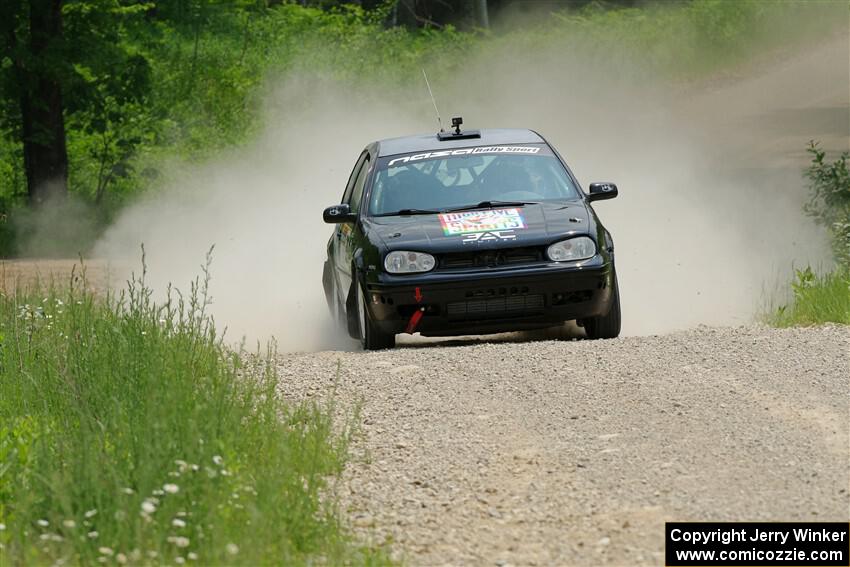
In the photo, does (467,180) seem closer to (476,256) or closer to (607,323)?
(476,256)

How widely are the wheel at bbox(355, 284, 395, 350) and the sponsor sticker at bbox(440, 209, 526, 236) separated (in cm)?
77

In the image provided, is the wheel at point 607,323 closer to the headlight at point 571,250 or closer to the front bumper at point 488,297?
the front bumper at point 488,297

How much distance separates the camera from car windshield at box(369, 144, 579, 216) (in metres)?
11.9

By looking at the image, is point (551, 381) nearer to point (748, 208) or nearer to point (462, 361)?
point (462, 361)

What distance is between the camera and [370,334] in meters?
11.2

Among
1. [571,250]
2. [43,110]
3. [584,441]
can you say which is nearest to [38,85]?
[43,110]

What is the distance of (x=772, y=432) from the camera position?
295 inches

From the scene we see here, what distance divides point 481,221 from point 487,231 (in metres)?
0.22

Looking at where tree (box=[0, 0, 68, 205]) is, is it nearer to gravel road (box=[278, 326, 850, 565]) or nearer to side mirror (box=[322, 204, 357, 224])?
side mirror (box=[322, 204, 357, 224])

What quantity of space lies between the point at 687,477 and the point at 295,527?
1725 millimetres

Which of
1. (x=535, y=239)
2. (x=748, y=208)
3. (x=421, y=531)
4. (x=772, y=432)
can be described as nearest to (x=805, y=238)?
(x=748, y=208)

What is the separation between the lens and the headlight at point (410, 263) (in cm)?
1096

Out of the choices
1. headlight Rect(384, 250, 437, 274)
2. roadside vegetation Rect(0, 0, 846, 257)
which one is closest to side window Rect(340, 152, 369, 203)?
headlight Rect(384, 250, 437, 274)

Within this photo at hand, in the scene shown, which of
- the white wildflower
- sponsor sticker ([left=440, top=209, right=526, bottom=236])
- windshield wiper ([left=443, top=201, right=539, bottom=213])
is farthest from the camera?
windshield wiper ([left=443, top=201, right=539, bottom=213])
